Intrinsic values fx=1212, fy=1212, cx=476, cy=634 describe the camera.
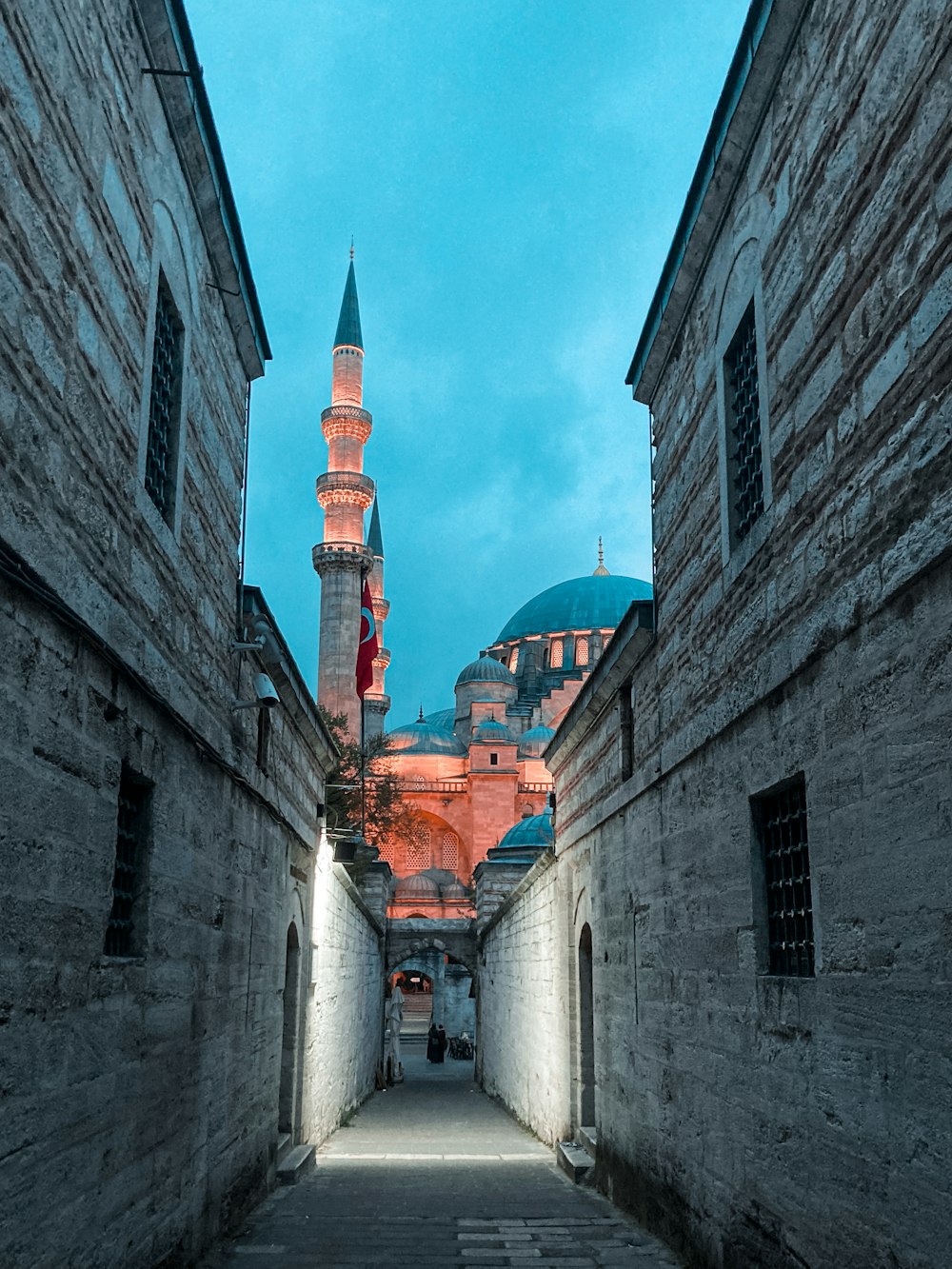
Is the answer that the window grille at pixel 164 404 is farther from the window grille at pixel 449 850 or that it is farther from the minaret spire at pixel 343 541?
the window grille at pixel 449 850

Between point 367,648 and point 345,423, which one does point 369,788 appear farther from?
point 367,648

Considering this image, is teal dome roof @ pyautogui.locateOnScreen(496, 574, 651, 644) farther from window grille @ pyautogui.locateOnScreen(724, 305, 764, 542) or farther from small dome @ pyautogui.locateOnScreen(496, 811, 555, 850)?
window grille @ pyautogui.locateOnScreen(724, 305, 764, 542)

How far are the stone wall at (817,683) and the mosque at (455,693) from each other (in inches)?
1016

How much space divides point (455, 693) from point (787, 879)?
4895 centimetres

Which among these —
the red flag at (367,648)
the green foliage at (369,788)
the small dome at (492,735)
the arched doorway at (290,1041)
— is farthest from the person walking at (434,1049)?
the small dome at (492,735)

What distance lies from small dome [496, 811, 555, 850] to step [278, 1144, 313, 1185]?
18531 millimetres

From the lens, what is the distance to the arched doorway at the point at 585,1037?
32.7 ft

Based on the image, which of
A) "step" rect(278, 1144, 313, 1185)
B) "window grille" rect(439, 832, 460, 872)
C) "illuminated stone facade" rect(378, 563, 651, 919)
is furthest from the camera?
"window grille" rect(439, 832, 460, 872)

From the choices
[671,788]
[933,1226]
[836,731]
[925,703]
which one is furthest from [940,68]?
[671,788]

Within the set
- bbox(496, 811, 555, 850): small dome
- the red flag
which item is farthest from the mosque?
the red flag

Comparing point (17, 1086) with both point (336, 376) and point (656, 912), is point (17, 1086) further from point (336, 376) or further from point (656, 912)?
point (336, 376)

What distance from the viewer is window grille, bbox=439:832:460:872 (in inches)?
1996

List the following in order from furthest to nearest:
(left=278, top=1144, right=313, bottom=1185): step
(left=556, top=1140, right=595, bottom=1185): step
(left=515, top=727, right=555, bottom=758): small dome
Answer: (left=515, top=727, right=555, bottom=758): small dome, (left=556, top=1140, right=595, bottom=1185): step, (left=278, top=1144, right=313, bottom=1185): step

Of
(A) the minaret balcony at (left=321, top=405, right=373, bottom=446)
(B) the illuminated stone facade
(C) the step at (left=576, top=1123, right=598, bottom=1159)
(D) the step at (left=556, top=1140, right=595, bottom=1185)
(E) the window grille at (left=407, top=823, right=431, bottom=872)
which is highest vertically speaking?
(A) the minaret balcony at (left=321, top=405, right=373, bottom=446)
